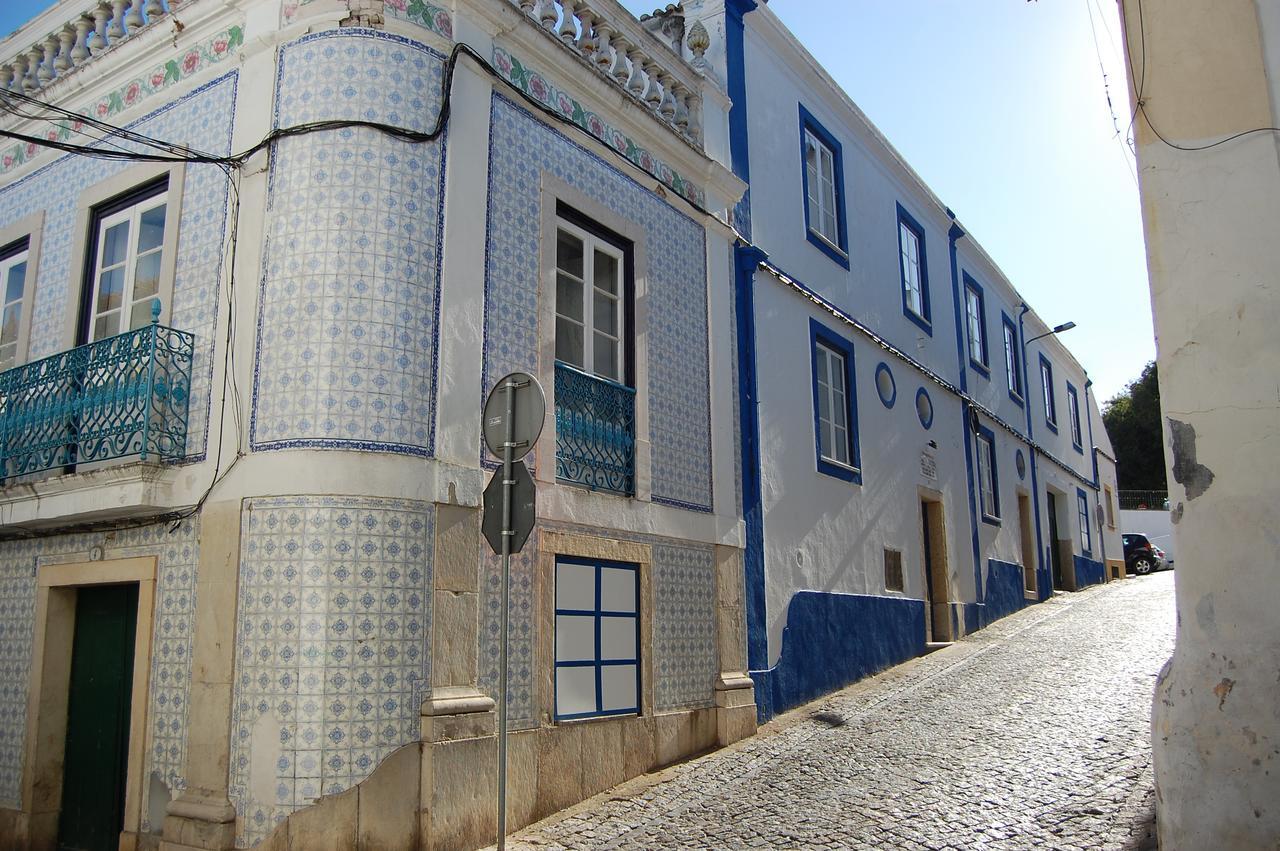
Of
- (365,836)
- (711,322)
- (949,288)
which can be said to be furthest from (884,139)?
(365,836)

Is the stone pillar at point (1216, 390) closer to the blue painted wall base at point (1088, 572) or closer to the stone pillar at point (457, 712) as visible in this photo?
the stone pillar at point (457, 712)

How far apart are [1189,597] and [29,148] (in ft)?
30.4

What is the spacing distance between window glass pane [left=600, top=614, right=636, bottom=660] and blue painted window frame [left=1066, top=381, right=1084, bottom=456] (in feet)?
67.3

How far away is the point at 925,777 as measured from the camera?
7.28 meters

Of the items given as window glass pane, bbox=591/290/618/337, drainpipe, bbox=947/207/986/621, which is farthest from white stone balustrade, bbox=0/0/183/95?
drainpipe, bbox=947/207/986/621

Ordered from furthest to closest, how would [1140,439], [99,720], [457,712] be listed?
[1140,439] → [99,720] → [457,712]

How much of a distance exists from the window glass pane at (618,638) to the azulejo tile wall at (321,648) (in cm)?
184

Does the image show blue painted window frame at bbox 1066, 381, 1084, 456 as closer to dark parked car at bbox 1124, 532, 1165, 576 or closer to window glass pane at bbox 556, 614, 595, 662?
dark parked car at bbox 1124, 532, 1165, 576

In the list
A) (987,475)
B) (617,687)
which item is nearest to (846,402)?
(617,687)

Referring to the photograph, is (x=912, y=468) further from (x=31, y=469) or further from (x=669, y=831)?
(x=31, y=469)

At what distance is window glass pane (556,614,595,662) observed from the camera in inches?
294

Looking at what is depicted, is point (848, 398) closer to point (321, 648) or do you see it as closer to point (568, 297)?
point (568, 297)

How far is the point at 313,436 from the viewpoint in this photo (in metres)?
6.27

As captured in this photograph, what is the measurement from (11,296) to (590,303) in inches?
195
